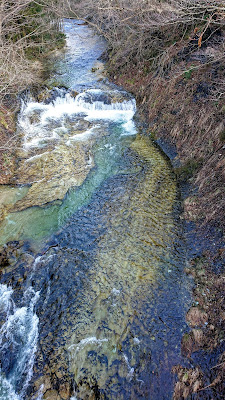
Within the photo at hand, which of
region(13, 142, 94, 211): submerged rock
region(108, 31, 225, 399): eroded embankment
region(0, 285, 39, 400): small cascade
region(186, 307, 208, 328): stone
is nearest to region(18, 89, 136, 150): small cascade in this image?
region(108, 31, 225, 399): eroded embankment

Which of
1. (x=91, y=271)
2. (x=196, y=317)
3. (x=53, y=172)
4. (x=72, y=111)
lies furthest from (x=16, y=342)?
(x=72, y=111)

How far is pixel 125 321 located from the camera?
5477mm

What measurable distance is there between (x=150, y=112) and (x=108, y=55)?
8269 mm

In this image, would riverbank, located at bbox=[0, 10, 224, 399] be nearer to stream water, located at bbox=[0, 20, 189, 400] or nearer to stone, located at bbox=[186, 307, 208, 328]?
stone, located at bbox=[186, 307, 208, 328]

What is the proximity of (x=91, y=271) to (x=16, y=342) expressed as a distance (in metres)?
2.19

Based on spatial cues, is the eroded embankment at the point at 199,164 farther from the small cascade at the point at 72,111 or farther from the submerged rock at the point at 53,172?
the submerged rock at the point at 53,172

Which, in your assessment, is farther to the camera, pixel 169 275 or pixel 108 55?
pixel 108 55

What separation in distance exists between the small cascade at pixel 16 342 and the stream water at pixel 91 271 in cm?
2

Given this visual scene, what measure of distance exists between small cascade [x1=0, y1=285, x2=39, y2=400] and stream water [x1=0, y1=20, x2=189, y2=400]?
0.02 meters

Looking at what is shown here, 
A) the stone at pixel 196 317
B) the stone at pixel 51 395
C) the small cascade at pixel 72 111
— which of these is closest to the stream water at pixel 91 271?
the stone at pixel 51 395

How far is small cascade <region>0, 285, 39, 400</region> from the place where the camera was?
4.81 metres

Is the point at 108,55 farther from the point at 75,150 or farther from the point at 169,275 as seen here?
the point at 169,275

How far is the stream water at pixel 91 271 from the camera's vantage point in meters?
4.81

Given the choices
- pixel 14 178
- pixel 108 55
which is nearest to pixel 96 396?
pixel 14 178
